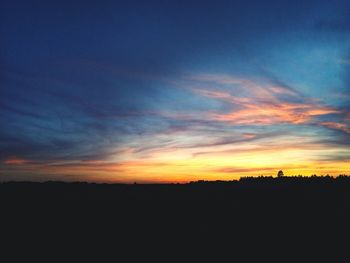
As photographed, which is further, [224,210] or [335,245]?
[224,210]

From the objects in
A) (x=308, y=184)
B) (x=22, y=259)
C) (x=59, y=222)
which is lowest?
(x=22, y=259)

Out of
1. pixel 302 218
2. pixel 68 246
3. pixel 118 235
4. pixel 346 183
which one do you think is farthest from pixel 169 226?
pixel 346 183

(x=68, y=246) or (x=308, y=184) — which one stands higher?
(x=308, y=184)

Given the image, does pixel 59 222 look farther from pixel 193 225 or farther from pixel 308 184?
pixel 308 184

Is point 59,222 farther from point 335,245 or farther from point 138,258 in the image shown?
point 335,245

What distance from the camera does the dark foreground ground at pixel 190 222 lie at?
56.2 feet

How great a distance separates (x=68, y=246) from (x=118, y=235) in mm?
2646

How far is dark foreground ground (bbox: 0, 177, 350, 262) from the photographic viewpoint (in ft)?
56.2

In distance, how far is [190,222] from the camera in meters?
21.2

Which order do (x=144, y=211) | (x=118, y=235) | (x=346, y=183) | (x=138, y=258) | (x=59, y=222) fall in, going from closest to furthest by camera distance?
(x=138, y=258) < (x=118, y=235) < (x=59, y=222) < (x=144, y=211) < (x=346, y=183)

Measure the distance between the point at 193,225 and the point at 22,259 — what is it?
9006 millimetres

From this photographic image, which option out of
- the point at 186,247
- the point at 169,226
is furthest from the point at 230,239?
the point at 169,226

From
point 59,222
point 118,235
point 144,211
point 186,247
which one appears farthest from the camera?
point 144,211

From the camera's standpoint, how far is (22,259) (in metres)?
16.6
